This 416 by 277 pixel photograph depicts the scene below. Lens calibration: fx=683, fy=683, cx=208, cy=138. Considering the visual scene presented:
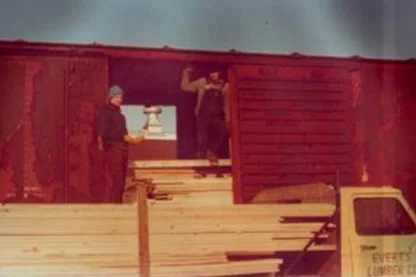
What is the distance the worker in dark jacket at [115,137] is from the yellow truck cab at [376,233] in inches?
128

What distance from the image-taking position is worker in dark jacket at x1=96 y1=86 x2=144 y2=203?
881 cm

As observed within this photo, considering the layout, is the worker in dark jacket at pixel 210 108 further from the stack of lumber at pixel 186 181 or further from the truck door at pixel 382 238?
the truck door at pixel 382 238

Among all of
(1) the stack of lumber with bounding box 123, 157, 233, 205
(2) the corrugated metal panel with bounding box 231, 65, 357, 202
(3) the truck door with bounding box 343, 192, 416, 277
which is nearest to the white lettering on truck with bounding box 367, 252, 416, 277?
(3) the truck door with bounding box 343, 192, 416, 277

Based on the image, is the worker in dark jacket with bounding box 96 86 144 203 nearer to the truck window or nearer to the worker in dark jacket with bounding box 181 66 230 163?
the worker in dark jacket with bounding box 181 66 230 163

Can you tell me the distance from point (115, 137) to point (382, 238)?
3818mm

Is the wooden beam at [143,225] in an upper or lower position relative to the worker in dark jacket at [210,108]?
lower

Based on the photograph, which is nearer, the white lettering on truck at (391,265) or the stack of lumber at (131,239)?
the stack of lumber at (131,239)

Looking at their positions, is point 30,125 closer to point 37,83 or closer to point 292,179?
point 37,83

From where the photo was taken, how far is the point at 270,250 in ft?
21.0

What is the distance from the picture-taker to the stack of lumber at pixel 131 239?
19.1 feet

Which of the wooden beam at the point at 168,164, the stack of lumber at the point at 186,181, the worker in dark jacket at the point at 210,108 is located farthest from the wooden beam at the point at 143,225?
the worker in dark jacket at the point at 210,108

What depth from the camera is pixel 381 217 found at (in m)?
6.78

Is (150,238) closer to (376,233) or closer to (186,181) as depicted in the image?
(376,233)

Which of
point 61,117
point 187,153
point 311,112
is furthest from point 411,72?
point 61,117
